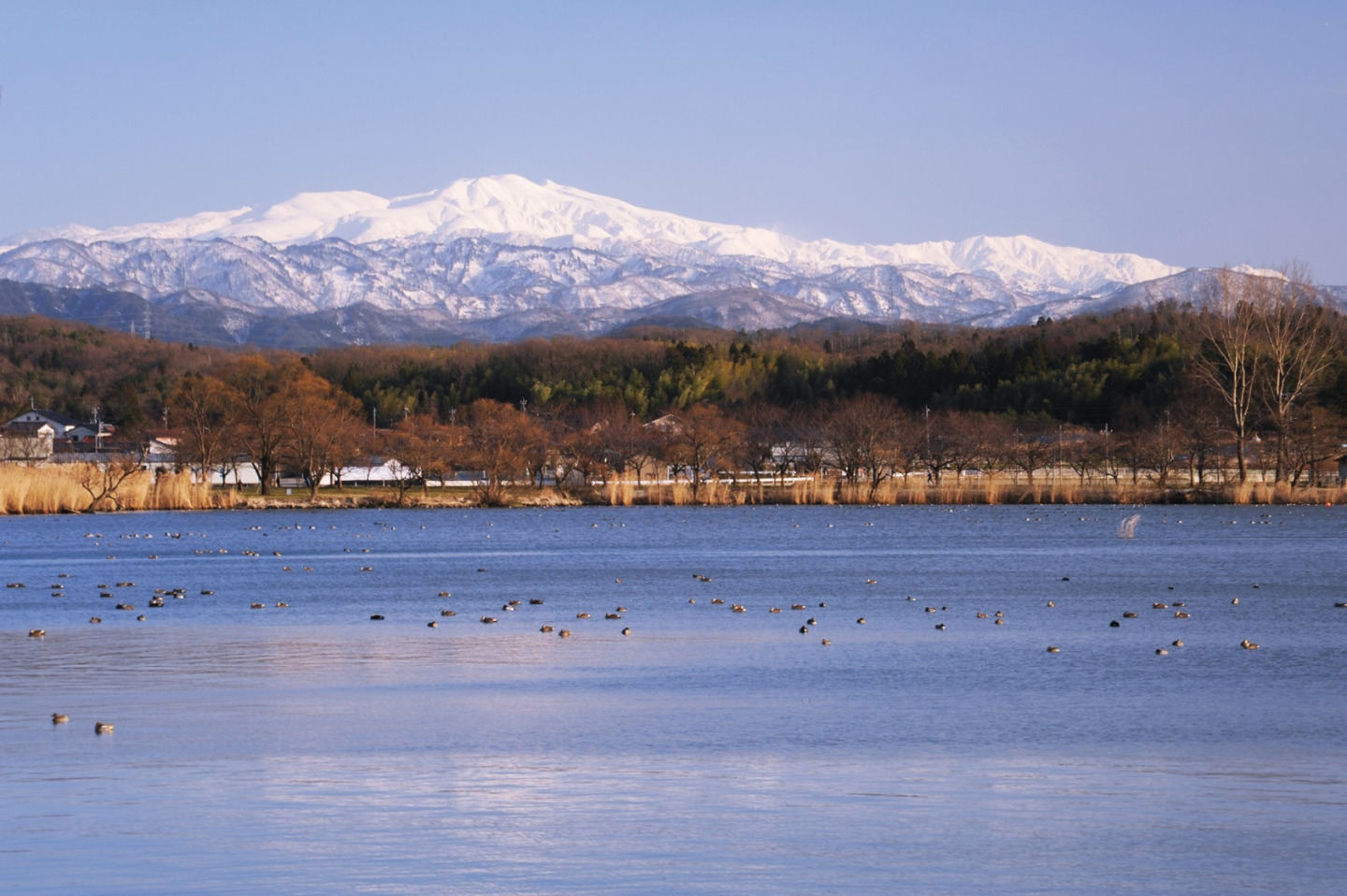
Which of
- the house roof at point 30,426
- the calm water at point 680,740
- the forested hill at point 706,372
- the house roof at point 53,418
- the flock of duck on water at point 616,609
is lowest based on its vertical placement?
the calm water at point 680,740

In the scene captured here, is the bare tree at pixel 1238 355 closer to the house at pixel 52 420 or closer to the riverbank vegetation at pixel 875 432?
the riverbank vegetation at pixel 875 432

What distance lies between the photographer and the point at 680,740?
51.6 ft

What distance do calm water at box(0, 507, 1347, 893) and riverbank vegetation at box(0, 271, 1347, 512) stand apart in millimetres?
49964

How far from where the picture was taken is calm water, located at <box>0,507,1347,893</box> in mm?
10977

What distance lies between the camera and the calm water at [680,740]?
11.0m

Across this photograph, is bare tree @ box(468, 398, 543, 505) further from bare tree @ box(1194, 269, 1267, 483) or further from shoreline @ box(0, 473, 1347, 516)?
bare tree @ box(1194, 269, 1267, 483)

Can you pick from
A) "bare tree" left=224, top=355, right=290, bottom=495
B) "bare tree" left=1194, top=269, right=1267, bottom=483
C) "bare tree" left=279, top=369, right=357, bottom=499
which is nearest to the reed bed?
"bare tree" left=279, top=369, right=357, bottom=499

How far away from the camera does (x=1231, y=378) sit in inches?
3706

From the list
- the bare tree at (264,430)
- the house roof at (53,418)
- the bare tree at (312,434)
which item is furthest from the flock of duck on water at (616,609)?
the house roof at (53,418)

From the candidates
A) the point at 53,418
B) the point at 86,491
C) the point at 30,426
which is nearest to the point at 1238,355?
the point at 86,491

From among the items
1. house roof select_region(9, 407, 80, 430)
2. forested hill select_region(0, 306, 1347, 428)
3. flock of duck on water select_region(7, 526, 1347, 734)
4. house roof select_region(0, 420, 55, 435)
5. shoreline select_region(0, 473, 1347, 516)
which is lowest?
flock of duck on water select_region(7, 526, 1347, 734)

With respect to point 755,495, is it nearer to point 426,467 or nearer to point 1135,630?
point 426,467

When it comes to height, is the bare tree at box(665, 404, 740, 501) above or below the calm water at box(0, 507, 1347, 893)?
above

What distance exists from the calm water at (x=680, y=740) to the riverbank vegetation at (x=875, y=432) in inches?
1967
